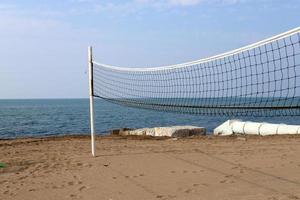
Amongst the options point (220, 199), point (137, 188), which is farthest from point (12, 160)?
point (220, 199)

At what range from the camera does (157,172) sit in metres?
9.41

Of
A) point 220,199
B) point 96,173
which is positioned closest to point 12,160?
point 96,173

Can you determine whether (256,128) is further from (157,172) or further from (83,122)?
(83,122)

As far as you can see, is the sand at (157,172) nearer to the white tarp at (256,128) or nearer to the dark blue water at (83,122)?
the white tarp at (256,128)

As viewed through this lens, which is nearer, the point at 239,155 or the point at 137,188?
the point at 137,188

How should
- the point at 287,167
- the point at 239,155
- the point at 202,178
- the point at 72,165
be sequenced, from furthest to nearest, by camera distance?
the point at 239,155, the point at 72,165, the point at 287,167, the point at 202,178

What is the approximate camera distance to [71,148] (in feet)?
44.5

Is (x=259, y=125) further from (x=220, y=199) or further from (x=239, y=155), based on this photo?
(x=220, y=199)

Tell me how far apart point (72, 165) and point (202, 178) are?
120 inches

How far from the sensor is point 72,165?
34.1 ft

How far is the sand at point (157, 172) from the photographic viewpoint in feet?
25.4

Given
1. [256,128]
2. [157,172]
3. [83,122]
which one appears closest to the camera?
[157,172]

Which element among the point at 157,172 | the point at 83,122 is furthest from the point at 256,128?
the point at 83,122

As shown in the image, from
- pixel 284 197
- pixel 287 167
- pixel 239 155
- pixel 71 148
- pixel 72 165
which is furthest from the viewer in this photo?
pixel 71 148
